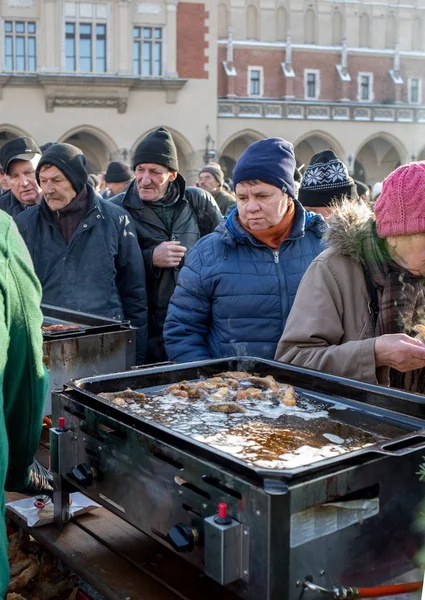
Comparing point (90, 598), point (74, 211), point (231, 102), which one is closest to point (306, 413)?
point (90, 598)

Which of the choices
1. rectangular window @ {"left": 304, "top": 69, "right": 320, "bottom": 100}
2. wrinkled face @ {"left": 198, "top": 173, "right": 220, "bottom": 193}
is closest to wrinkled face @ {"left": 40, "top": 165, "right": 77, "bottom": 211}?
wrinkled face @ {"left": 198, "top": 173, "right": 220, "bottom": 193}

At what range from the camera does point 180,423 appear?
196 centimetres

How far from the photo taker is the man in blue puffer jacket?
10.3 feet

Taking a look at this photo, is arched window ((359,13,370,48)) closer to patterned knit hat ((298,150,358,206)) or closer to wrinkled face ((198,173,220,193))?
wrinkled face ((198,173,220,193))

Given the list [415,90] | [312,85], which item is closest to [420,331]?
[312,85]

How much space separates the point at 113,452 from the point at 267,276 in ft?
5.03

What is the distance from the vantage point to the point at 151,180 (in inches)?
187

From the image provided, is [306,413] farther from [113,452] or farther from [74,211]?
[74,211]

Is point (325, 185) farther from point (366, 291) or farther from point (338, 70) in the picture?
point (338, 70)

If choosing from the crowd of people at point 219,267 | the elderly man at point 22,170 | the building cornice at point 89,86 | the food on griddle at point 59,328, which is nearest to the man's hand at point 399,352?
the crowd of people at point 219,267

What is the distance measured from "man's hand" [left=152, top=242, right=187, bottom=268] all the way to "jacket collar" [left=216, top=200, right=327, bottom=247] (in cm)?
116

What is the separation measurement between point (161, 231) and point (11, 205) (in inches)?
56.6

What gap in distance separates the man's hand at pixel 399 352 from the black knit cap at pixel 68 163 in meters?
2.49

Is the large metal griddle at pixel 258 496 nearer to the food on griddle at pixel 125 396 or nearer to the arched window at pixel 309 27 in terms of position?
the food on griddle at pixel 125 396
